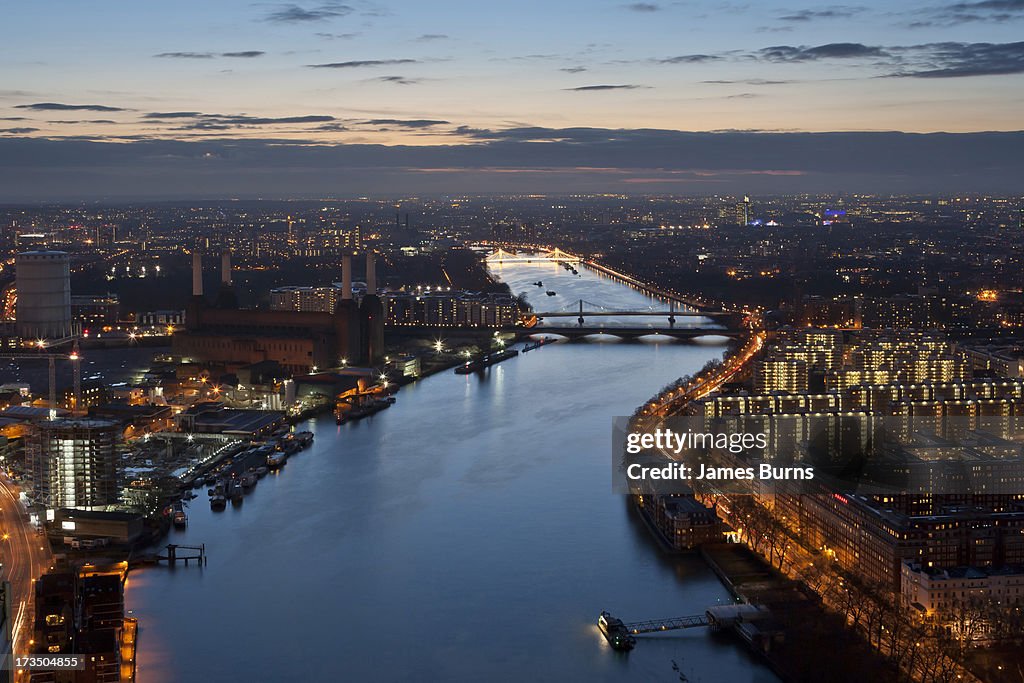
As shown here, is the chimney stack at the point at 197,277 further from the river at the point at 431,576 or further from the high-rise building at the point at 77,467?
the high-rise building at the point at 77,467

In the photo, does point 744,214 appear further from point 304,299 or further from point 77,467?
point 77,467

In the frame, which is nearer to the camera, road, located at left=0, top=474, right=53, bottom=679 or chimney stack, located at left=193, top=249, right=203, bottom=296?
road, located at left=0, top=474, right=53, bottom=679

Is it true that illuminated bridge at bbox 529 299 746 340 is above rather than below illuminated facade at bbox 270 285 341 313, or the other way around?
below

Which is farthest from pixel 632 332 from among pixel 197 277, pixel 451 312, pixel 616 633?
pixel 616 633

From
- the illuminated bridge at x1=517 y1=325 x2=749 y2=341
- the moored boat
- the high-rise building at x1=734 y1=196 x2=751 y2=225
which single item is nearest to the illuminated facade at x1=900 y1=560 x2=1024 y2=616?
the moored boat

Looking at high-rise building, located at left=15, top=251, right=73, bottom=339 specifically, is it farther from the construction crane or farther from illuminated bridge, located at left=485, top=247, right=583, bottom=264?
illuminated bridge, located at left=485, top=247, right=583, bottom=264

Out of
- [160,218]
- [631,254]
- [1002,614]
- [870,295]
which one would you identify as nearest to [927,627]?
[1002,614]

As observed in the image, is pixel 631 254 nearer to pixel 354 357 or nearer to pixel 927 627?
pixel 354 357
